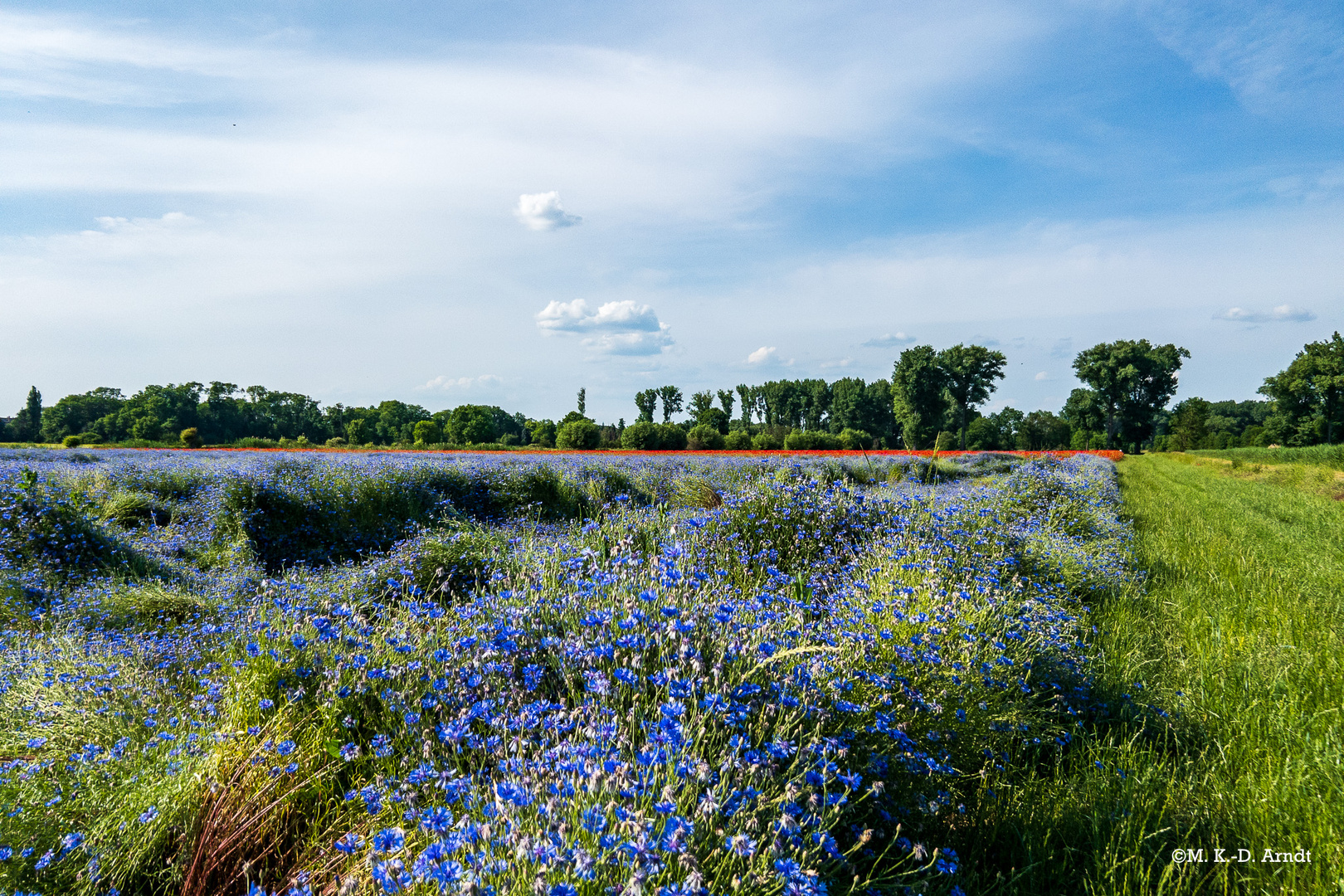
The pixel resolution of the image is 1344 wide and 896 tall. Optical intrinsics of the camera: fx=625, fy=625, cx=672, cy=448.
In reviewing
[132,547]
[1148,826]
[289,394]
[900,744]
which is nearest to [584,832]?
[900,744]

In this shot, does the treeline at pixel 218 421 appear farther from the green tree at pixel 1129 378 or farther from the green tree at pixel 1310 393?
the green tree at pixel 1310 393

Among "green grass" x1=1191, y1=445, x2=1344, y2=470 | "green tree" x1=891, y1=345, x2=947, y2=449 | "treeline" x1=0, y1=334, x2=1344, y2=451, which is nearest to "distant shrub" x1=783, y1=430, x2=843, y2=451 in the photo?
"treeline" x1=0, y1=334, x2=1344, y2=451

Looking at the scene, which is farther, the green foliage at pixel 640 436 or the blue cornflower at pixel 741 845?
the green foliage at pixel 640 436

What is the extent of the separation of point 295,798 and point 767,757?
186cm

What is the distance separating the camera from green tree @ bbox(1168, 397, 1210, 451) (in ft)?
215

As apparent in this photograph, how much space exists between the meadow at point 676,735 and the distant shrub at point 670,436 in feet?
95.1

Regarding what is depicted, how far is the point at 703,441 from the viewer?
3631 cm

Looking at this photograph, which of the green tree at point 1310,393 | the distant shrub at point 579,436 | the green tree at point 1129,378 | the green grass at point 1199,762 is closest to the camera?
the green grass at point 1199,762

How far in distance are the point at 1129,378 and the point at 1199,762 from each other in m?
69.6

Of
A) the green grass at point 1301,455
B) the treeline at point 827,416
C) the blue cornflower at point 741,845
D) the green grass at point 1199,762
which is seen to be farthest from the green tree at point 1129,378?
the blue cornflower at point 741,845

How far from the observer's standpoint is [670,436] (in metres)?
34.7

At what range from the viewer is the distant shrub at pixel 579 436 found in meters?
36.2

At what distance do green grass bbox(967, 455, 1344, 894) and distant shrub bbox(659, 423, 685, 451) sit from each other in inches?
1132

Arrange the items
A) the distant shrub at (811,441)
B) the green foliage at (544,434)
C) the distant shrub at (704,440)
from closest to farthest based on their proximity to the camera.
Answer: the distant shrub at (704,440) → the distant shrub at (811,441) → the green foliage at (544,434)
